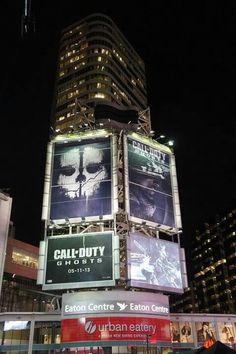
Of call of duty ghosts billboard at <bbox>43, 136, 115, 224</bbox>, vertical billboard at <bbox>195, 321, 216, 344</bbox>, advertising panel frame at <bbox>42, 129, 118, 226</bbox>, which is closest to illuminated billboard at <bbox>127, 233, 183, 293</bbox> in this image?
advertising panel frame at <bbox>42, 129, 118, 226</bbox>

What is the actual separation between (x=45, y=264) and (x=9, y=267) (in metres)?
37.1

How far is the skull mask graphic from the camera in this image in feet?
146

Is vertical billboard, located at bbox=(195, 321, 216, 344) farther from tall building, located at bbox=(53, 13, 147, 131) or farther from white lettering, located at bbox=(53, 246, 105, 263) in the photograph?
tall building, located at bbox=(53, 13, 147, 131)

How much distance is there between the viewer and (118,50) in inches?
4341

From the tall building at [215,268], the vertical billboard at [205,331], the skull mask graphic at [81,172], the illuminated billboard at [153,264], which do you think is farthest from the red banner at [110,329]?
the tall building at [215,268]

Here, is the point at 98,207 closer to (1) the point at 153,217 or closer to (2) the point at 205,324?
(1) the point at 153,217

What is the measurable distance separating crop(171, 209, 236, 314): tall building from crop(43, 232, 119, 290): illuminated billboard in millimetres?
114577

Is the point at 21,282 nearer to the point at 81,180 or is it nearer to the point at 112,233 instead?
the point at 81,180

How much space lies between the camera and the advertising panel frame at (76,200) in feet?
141

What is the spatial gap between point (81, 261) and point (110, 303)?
206 inches

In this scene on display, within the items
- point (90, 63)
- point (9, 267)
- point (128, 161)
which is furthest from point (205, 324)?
point (90, 63)

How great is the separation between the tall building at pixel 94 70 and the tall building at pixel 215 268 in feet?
228

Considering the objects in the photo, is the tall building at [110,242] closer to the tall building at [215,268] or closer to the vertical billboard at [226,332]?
the vertical billboard at [226,332]

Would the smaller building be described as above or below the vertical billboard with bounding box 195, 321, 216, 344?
above
